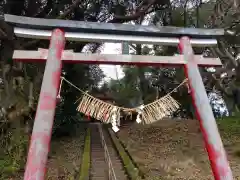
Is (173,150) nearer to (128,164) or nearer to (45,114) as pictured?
(128,164)

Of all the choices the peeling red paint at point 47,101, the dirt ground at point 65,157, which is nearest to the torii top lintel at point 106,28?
the peeling red paint at point 47,101

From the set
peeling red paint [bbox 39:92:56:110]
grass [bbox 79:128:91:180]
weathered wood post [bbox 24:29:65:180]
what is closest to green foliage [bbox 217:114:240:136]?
grass [bbox 79:128:91:180]

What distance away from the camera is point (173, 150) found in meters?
12.6

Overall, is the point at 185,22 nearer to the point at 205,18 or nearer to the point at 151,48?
the point at 205,18

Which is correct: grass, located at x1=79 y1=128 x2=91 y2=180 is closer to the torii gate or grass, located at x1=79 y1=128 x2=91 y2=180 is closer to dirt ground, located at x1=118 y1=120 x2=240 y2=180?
dirt ground, located at x1=118 y1=120 x2=240 y2=180

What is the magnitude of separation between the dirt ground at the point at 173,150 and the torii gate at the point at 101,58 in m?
4.59

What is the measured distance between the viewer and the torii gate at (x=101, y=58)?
4598 millimetres

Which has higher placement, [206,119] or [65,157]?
[206,119]

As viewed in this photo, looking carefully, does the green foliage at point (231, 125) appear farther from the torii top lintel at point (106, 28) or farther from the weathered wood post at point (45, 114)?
the weathered wood post at point (45, 114)

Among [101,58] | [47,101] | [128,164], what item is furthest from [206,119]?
[128,164]

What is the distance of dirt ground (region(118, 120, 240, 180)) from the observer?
393 inches

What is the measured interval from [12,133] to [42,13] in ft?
17.3

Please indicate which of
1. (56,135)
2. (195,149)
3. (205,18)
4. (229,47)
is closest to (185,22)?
(205,18)

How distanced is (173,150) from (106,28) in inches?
330
